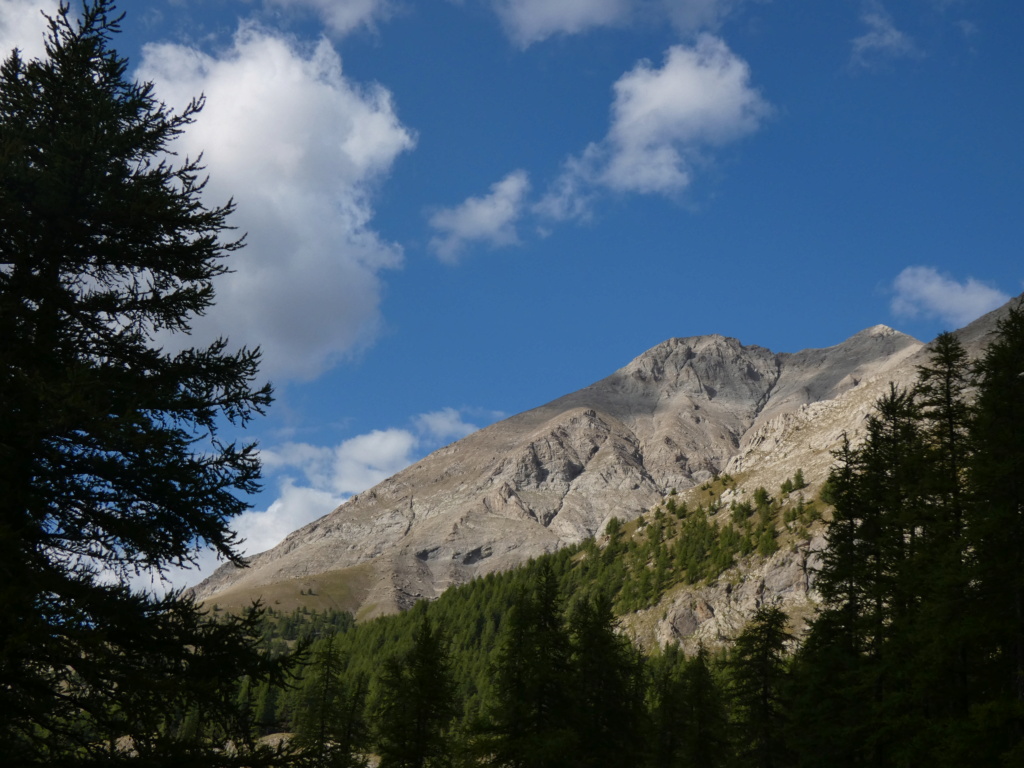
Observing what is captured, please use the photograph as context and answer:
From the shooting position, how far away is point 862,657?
2725cm

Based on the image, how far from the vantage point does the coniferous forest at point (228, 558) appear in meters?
9.12

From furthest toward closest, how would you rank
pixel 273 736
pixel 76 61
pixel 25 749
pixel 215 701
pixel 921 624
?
pixel 273 736, pixel 921 624, pixel 76 61, pixel 215 701, pixel 25 749

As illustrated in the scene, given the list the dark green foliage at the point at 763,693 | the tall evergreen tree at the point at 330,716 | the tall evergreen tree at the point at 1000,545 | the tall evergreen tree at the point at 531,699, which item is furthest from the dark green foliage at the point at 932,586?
the tall evergreen tree at the point at 330,716

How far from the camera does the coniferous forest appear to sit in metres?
9.12

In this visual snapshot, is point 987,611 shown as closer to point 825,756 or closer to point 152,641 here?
point 825,756

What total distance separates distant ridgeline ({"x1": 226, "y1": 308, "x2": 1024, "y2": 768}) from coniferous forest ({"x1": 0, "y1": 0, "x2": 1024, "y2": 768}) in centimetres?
10

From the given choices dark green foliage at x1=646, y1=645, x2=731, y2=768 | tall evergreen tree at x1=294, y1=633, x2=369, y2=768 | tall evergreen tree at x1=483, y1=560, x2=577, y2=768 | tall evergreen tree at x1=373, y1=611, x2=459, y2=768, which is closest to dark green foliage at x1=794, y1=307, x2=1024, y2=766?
Answer: dark green foliage at x1=646, y1=645, x2=731, y2=768

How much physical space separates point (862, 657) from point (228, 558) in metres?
23.8

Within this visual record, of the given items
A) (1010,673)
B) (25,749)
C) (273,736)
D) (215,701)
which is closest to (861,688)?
(1010,673)

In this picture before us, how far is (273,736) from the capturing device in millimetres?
84750

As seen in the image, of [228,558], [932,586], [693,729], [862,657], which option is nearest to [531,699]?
[862,657]

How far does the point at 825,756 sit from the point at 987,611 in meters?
12.2

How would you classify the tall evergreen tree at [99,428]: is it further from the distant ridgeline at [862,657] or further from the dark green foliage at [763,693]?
the dark green foliage at [763,693]

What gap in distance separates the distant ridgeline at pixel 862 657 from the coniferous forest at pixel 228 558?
0.32 feet
